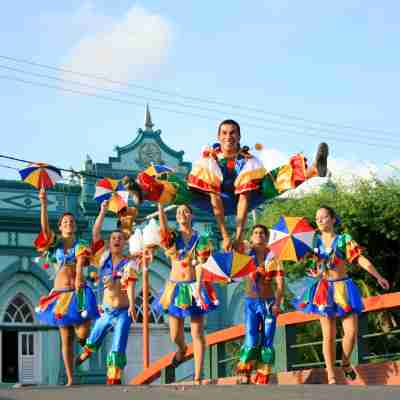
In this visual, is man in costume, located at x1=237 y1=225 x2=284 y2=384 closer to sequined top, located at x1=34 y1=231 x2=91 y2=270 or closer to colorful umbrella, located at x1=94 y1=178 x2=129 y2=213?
sequined top, located at x1=34 y1=231 x2=91 y2=270

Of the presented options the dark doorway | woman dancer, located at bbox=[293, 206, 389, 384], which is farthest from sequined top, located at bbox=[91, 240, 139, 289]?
the dark doorway

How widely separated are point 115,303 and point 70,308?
1.61 ft

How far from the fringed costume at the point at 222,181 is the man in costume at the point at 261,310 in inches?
26.4

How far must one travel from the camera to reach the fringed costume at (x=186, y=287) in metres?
10.9

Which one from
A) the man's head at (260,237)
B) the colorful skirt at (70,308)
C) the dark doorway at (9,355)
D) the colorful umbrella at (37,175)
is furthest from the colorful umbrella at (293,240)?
the dark doorway at (9,355)

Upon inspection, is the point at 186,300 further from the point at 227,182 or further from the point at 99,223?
the point at 99,223

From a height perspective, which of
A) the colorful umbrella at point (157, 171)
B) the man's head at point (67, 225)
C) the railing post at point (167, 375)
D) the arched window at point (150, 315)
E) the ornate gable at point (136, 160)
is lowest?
the railing post at point (167, 375)

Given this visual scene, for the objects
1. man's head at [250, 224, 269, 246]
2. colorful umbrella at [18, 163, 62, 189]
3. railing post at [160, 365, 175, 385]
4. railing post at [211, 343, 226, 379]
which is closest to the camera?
man's head at [250, 224, 269, 246]

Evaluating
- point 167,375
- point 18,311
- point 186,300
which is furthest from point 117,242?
point 18,311

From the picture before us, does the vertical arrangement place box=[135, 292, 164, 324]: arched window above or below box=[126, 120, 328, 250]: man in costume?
above

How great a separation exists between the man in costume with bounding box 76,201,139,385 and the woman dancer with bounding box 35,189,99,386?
16cm

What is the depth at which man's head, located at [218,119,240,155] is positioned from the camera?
34.8 feet

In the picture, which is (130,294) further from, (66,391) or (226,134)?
(66,391)

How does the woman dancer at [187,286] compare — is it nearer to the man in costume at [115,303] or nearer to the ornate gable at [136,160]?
the man in costume at [115,303]
